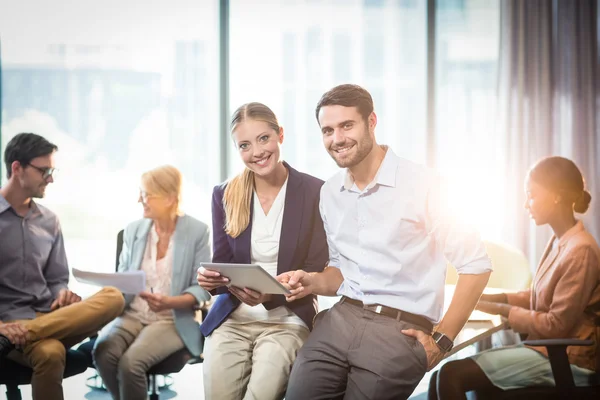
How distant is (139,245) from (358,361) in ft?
5.39

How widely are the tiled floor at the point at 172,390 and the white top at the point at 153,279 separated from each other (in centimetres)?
100

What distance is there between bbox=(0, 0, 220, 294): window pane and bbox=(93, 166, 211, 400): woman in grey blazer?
5.21 feet

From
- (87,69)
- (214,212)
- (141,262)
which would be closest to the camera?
(214,212)

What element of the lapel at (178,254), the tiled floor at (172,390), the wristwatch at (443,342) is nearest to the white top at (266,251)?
the wristwatch at (443,342)

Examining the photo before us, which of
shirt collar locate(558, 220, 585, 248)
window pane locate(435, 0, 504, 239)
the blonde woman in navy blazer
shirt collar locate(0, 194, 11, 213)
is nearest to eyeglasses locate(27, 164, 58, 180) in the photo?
shirt collar locate(0, 194, 11, 213)

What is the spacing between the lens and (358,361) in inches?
79.1

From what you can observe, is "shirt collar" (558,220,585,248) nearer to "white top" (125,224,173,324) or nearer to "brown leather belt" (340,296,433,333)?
"brown leather belt" (340,296,433,333)

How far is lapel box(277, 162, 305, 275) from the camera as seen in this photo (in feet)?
7.76

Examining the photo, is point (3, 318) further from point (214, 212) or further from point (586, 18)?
point (586, 18)

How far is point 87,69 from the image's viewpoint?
15.9 feet

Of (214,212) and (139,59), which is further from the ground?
(139,59)

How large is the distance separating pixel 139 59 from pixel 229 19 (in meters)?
0.75

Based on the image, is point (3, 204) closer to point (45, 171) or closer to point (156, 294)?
point (45, 171)

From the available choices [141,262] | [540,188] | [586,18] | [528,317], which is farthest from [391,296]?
[586,18]
